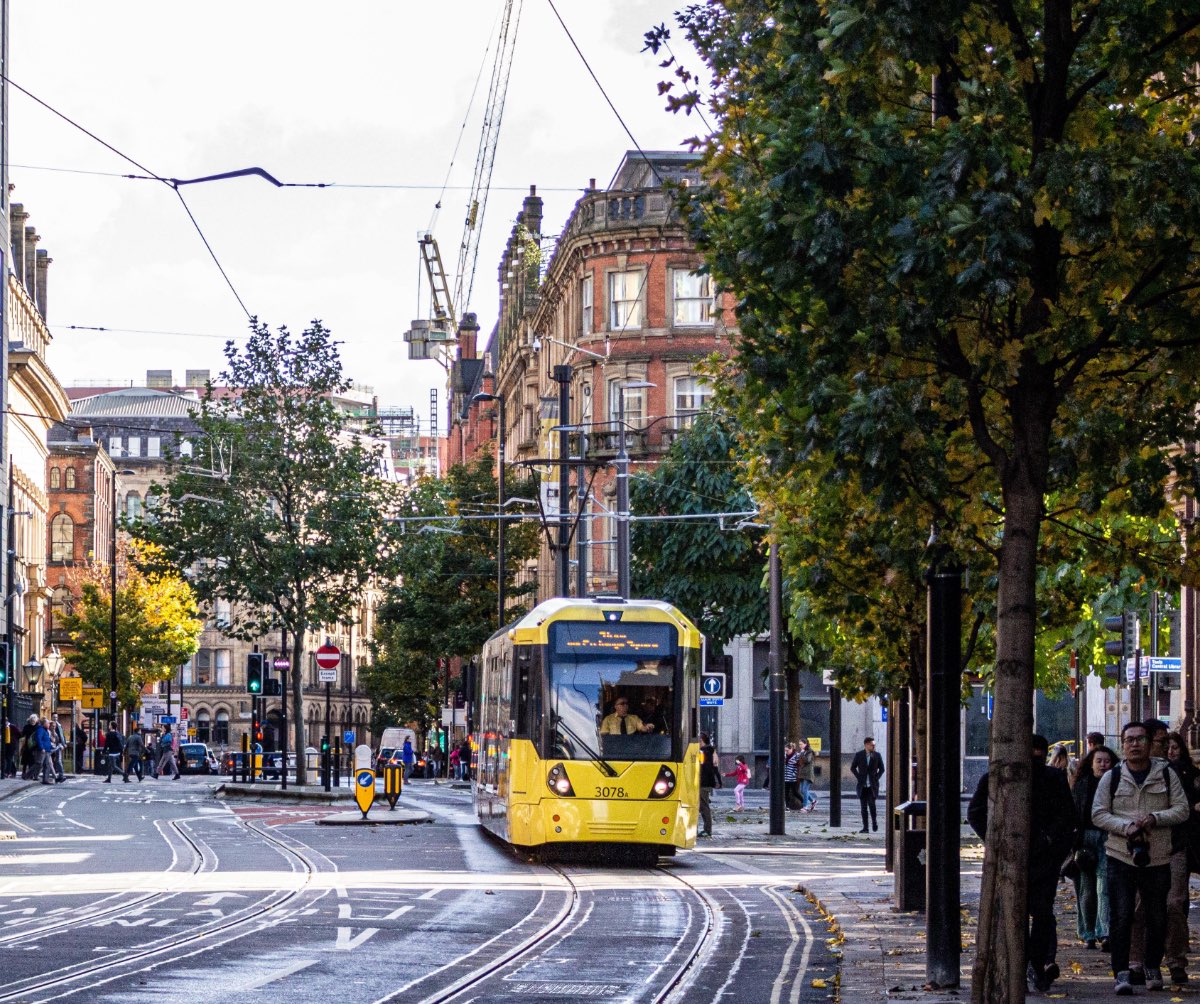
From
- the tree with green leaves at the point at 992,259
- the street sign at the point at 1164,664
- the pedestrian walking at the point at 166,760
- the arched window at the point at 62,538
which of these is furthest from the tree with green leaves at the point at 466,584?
the tree with green leaves at the point at 992,259

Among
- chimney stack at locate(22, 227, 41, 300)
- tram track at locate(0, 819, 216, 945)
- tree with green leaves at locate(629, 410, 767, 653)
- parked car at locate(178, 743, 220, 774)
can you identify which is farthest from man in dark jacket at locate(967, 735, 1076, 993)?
chimney stack at locate(22, 227, 41, 300)

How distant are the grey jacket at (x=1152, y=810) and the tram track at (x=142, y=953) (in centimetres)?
626

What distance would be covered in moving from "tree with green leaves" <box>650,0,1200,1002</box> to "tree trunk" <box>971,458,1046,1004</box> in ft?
0.04

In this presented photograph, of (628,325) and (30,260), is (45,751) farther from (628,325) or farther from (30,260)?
(30,260)

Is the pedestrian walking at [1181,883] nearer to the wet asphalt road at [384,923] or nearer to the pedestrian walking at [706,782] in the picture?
the wet asphalt road at [384,923]

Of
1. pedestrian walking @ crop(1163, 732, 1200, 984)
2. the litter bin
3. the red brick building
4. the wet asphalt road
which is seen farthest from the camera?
the red brick building

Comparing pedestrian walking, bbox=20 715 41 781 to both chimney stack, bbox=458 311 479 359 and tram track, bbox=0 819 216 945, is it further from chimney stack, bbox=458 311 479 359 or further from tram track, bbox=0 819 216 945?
chimney stack, bbox=458 311 479 359

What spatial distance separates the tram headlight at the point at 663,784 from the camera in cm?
2714

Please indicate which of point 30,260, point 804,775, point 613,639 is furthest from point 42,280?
point 613,639

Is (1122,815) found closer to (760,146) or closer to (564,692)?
(760,146)

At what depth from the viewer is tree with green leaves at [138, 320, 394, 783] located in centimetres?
4981

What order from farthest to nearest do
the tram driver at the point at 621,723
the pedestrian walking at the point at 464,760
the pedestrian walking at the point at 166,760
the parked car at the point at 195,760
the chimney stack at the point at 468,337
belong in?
the chimney stack at the point at 468,337
the parked car at the point at 195,760
the pedestrian walking at the point at 464,760
the pedestrian walking at the point at 166,760
the tram driver at the point at 621,723

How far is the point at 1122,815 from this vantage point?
1455 cm

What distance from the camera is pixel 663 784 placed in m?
27.2
